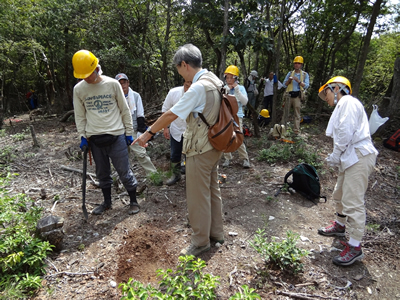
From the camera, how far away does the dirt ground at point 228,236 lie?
256 centimetres

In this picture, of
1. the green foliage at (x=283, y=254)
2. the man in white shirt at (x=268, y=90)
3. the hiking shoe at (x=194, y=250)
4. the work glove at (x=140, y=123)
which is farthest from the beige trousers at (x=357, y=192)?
the man in white shirt at (x=268, y=90)

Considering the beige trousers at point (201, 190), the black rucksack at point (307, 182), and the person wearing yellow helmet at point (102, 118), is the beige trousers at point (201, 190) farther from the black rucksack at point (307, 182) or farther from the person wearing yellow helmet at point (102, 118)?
the black rucksack at point (307, 182)

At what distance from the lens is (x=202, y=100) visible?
2391 millimetres

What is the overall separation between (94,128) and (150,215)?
1.54 metres

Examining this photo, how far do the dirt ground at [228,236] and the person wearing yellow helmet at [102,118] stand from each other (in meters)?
0.82

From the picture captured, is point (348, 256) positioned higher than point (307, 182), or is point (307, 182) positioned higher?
point (307, 182)

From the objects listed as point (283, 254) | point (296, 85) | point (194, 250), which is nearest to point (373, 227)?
point (283, 254)

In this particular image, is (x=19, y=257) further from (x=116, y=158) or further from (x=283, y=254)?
(x=283, y=254)

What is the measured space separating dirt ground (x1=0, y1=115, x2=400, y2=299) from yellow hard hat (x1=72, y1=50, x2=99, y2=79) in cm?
214

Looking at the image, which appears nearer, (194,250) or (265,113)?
(194,250)

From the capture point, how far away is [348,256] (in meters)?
2.81

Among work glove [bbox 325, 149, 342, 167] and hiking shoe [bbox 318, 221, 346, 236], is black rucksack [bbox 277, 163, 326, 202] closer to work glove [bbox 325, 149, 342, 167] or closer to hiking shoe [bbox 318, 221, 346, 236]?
hiking shoe [bbox 318, 221, 346, 236]

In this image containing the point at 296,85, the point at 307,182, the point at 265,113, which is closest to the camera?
the point at 307,182

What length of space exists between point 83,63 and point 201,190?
220 centimetres
